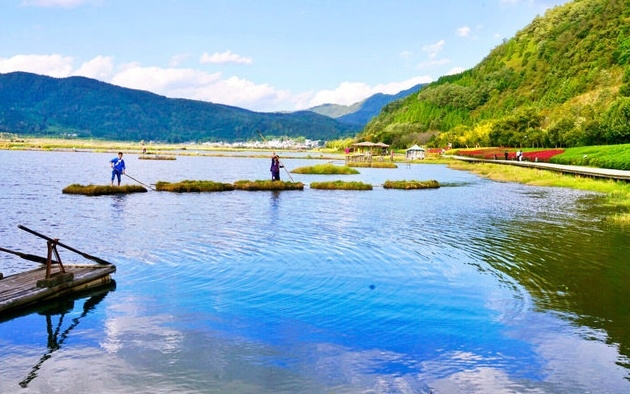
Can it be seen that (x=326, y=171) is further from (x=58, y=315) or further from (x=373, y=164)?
(x=58, y=315)

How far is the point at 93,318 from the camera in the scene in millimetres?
12359

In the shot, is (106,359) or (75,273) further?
(75,273)

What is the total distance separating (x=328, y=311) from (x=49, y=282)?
6918mm

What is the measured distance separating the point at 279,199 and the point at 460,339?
28969 millimetres

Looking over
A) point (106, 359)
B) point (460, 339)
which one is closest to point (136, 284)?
Result: point (106, 359)

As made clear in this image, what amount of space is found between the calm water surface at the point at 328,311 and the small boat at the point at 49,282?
1.42 feet

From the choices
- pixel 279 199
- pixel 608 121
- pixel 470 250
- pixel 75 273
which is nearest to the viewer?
pixel 75 273

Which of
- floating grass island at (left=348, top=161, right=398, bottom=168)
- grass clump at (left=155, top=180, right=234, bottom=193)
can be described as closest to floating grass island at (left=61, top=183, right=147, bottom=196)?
grass clump at (left=155, top=180, right=234, bottom=193)

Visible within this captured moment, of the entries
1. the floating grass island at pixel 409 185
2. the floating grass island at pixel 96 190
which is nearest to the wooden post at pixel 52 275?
the floating grass island at pixel 96 190

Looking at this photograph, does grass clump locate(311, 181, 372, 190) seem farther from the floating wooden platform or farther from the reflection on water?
the reflection on water

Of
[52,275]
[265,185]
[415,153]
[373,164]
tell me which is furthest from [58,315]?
[415,153]

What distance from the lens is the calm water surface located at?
943 cm

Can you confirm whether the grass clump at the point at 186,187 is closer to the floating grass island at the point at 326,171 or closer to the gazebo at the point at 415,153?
the floating grass island at the point at 326,171

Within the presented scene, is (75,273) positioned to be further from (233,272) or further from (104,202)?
(104,202)
